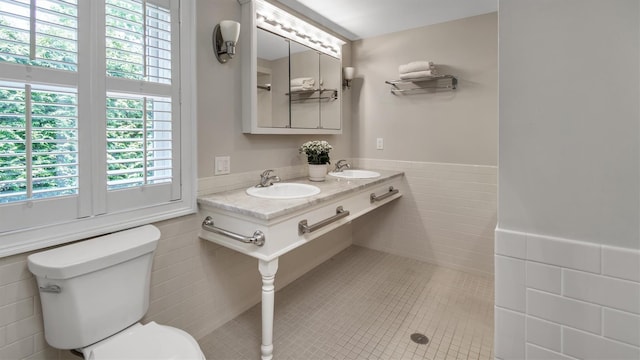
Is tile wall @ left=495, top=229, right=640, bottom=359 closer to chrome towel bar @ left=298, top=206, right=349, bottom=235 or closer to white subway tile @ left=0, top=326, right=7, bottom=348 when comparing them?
chrome towel bar @ left=298, top=206, right=349, bottom=235

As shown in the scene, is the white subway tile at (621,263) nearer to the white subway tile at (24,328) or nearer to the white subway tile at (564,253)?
the white subway tile at (564,253)

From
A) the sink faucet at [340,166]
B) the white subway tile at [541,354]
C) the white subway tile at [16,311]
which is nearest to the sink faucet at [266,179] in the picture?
the sink faucet at [340,166]

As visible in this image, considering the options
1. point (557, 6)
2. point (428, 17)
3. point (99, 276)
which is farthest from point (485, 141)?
point (99, 276)

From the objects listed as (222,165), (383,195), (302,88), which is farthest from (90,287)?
(383,195)

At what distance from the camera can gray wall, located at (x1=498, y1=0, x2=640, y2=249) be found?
28.1 inches

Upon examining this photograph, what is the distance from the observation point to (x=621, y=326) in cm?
73

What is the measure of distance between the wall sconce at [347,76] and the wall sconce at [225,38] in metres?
1.46

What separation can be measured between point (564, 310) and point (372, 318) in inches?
58.5

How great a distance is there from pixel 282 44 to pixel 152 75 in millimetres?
1026

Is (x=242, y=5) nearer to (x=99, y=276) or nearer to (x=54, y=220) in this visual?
(x=54, y=220)

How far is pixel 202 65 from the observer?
5.90 ft

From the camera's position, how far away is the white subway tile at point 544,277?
2.61ft

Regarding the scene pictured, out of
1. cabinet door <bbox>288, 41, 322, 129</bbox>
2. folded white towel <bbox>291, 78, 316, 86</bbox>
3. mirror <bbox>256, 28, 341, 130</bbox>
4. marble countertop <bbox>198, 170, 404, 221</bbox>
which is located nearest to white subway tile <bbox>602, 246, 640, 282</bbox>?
marble countertop <bbox>198, 170, 404, 221</bbox>

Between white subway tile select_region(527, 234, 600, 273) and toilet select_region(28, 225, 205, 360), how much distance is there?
115 cm
